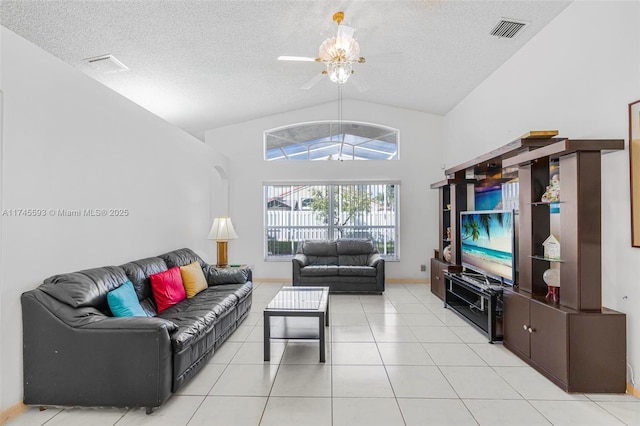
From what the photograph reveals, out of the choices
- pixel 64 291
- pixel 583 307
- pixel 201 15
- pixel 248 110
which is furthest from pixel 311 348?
pixel 248 110

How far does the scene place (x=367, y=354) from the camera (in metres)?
3.18

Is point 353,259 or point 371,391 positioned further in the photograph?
point 353,259

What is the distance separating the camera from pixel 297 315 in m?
3.09

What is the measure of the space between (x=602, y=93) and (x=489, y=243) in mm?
1933

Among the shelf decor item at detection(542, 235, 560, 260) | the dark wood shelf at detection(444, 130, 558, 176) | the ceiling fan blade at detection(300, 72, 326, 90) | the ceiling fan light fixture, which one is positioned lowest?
the shelf decor item at detection(542, 235, 560, 260)

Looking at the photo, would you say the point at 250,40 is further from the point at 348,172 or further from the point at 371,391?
the point at 371,391

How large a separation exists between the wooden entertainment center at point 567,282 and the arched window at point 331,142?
144 inches

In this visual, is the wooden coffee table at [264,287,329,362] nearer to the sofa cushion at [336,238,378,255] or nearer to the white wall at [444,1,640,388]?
the sofa cushion at [336,238,378,255]

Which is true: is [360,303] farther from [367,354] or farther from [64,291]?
Result: [64,291]

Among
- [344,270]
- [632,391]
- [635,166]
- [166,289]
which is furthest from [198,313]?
[635,166]

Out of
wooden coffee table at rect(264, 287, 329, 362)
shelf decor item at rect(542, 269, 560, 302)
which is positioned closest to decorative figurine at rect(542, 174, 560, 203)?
shelf decor item at rect(542, 269, 560, 302)

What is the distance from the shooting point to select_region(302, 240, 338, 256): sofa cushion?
623 centimetres

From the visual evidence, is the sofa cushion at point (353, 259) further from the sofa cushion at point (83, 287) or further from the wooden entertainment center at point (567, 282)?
the sofa cushion at point (83, 287)

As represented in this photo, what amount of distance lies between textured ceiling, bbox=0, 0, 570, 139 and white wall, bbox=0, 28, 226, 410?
0.55 metres
